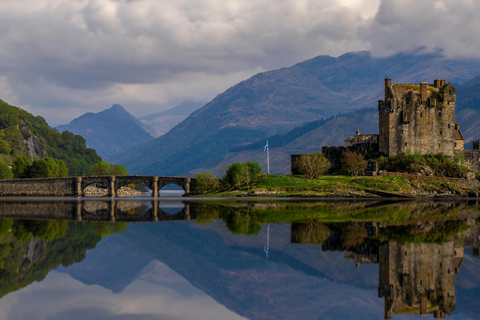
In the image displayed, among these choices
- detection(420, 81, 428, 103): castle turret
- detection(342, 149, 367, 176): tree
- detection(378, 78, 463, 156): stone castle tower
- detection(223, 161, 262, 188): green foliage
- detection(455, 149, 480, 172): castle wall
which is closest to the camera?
detection(223, 161, 262, 188): green foliage

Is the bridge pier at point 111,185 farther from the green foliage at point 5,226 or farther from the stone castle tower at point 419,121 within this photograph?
the green foliage at point 5,226

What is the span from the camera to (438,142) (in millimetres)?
110438

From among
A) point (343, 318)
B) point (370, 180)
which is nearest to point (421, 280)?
point (343, 318)

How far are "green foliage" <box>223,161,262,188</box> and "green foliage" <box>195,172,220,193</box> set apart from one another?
5552mm

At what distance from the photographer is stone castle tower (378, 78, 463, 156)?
10906 centimetres

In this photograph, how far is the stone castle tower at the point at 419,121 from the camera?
358 feet

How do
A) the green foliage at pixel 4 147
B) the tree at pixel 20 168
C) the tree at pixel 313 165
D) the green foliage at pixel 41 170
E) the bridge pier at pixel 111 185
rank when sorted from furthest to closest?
the green foliage at pixel 4 147 < the tree at pixel 20 168 < the green foliage at pixel 41 170 < the bridge pier at pixel 111 185 < the tree at pixel 313 165

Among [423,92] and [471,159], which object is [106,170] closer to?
[423,92]

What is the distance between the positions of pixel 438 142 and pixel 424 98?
8617 mm

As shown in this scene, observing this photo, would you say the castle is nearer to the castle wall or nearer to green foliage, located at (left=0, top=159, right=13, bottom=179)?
the castle wall

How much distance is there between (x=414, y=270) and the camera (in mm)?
23422

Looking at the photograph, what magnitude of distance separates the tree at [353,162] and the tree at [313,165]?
343 cm

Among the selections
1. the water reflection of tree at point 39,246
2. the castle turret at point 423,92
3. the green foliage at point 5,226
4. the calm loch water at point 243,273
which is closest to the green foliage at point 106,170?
the castle turret at point 423,92

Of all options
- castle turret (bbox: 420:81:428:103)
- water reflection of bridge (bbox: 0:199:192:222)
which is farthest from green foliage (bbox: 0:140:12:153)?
castle turret (bbox: 420:81:428:103)
